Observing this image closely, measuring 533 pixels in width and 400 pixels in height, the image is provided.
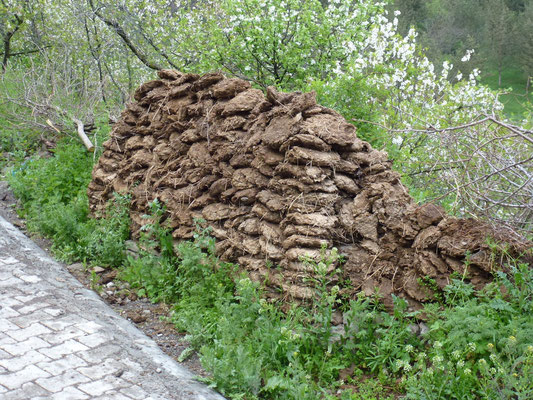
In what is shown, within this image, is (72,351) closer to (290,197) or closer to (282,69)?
(290,197)

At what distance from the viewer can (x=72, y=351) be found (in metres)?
4.77

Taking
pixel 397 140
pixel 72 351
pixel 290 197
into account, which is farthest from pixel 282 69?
pixel 72 351

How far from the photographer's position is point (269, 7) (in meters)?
9.64

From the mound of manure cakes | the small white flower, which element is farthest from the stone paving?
the small white flower

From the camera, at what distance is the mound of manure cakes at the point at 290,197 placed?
15.8ft

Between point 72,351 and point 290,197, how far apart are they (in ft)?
7.39

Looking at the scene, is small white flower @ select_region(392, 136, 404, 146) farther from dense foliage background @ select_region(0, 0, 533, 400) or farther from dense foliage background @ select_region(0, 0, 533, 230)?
dense foliage background @ select_region(0, 0, 533, 400)

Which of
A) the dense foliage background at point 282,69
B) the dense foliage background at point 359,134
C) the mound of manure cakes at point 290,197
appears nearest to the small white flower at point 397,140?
the dense foliage background at point 282,69

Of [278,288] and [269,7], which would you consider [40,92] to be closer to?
[269,7]

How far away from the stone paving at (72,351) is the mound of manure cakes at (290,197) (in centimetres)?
112

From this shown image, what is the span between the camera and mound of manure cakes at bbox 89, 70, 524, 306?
4805mm

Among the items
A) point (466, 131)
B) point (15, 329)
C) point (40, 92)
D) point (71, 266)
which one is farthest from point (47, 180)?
point (466, 131)

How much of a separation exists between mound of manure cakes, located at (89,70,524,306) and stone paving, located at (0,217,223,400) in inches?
44.2

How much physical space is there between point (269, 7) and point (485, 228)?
6257 mm
